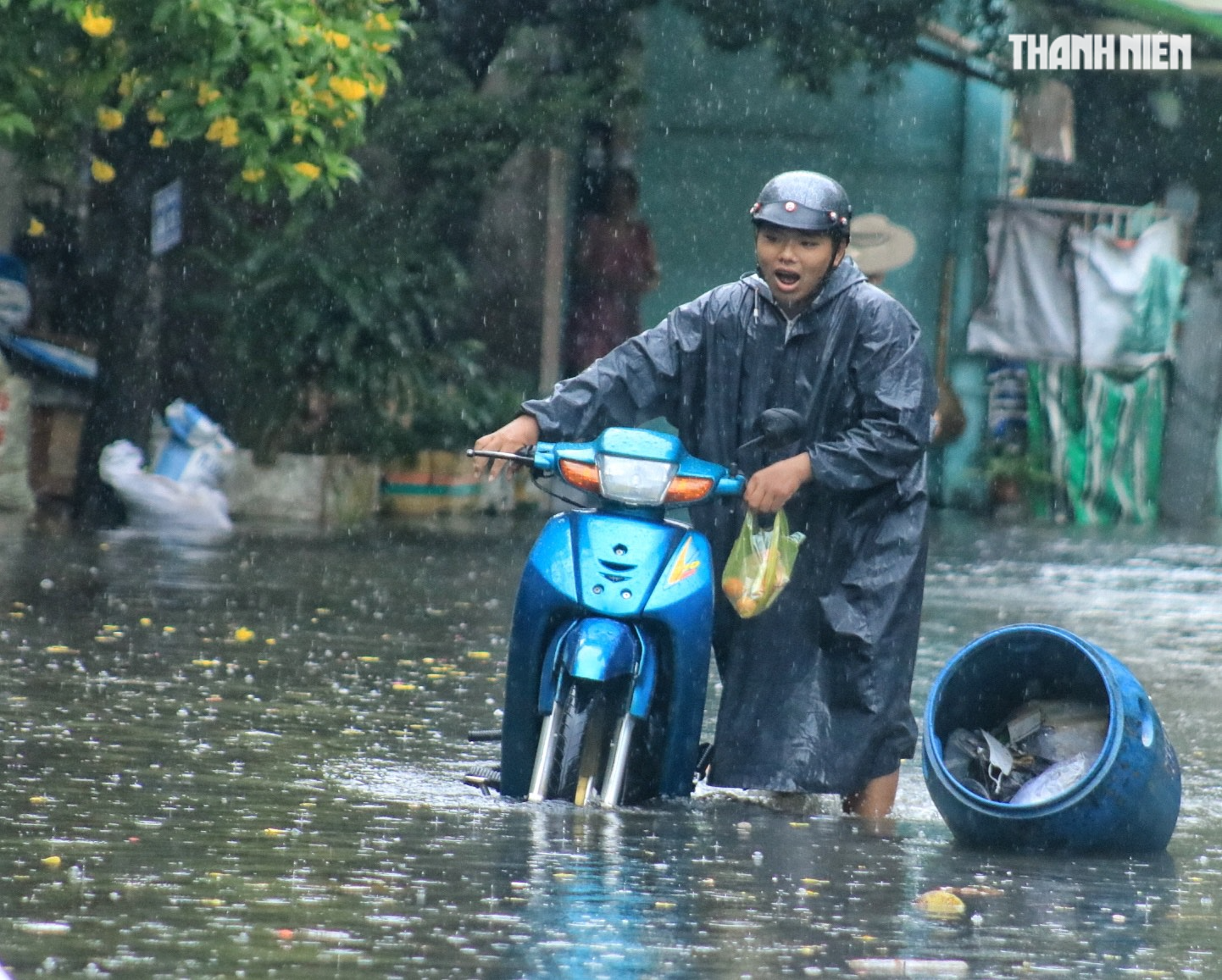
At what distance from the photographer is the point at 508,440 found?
Result: 5.47 meters

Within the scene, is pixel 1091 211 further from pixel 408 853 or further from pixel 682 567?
pixel 408 853

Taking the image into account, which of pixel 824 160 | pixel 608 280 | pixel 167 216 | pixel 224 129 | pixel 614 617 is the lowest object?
pixel 614 617

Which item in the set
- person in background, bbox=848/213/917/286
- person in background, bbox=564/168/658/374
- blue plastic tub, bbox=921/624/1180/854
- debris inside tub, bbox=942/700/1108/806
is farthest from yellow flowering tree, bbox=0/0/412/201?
person in background, bbox=848/213/917/286

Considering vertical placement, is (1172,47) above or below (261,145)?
above

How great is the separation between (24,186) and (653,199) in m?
6.67

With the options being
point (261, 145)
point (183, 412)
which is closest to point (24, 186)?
point (183, 412)

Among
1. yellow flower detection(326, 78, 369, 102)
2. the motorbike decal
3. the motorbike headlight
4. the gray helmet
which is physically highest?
Result: yellow flower detection(326, 78, 369, 102)

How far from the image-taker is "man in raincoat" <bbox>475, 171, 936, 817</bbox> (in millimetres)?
5617

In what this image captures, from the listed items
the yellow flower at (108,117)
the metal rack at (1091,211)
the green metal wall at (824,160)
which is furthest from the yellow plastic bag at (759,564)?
the metal rack at (1091,211)

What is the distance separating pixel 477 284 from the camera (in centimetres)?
1967

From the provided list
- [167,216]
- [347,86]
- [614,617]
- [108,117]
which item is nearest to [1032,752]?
[614,617]

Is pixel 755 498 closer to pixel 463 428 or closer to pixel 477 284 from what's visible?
pixel 463 428

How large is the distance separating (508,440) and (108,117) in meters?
8.33

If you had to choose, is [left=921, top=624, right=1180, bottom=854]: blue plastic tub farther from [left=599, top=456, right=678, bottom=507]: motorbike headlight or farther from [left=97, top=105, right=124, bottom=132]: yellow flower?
[left=97, top=105, right=124, bottom=132]: yellow flower
